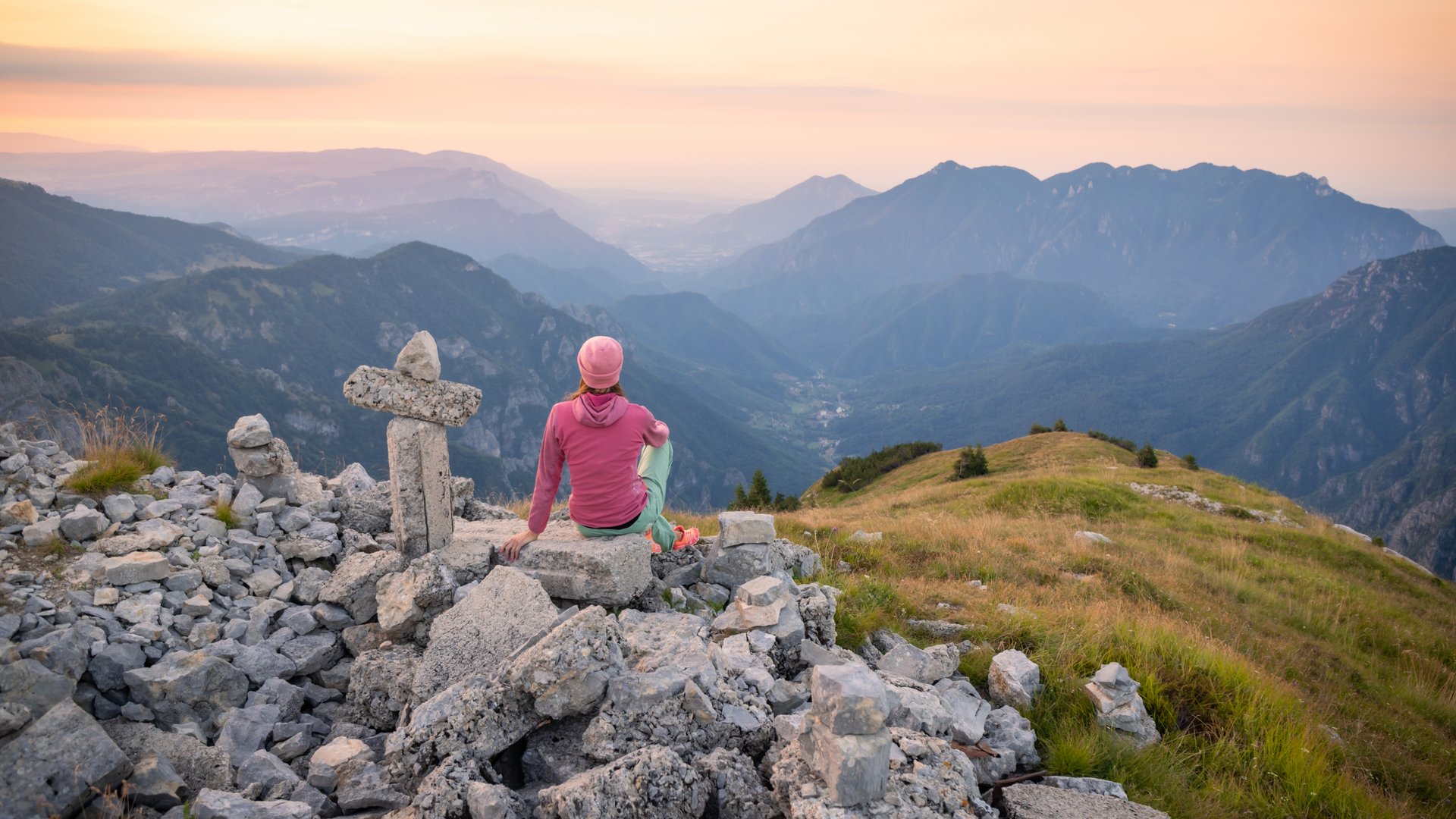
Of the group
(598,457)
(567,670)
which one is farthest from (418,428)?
(567,670)

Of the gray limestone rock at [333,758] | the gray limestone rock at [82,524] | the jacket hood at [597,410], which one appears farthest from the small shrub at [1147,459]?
the gray limestone rock at [82,524]

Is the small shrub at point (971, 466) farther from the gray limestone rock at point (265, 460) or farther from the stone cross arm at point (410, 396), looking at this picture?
the gray limestone rock at point (265, 460)

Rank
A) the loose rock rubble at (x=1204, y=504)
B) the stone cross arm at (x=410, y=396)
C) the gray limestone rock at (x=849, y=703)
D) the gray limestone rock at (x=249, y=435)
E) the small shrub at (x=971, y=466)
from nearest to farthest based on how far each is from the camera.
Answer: the gray limestone rock at (x=849, y=703), the stone cross arm at (x=410, y=396), the gray limestone rock at (x=249, y=435), the loose rock rubble at (x=1204, y=504), the small shrub at (x=971, y=466)

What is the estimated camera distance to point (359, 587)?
24.7 feet

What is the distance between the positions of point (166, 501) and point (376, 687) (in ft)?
14.5

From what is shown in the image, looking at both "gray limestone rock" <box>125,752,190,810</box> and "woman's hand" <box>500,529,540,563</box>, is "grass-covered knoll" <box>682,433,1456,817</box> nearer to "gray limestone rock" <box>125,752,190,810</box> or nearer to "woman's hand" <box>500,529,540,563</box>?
"woman's hand" <box>500,529,540,563</box>

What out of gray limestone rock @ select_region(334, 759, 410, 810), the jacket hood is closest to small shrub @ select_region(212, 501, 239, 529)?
gray limestone rock @ select_region(334, 759, 410, 810)

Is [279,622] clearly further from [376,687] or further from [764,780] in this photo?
[764,780]

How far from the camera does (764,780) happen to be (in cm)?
497

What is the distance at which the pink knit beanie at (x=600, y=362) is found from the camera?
7121 mm

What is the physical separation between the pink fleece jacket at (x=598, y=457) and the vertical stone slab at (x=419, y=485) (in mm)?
1411

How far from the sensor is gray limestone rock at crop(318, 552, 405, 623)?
7512mm

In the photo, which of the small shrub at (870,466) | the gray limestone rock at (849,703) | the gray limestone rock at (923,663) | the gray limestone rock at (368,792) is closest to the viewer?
the gray limestone rock at (849,703)

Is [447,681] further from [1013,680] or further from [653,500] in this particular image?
[1013,680]
